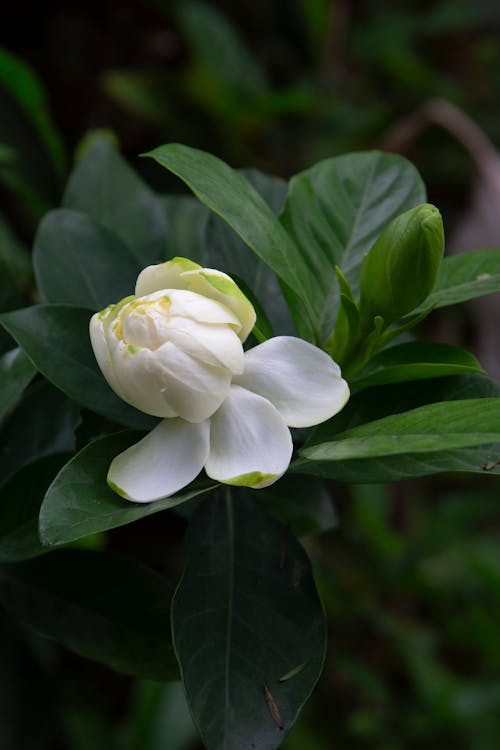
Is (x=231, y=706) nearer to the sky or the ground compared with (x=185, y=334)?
nearer to the ground

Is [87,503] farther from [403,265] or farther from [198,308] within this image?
[403,265]

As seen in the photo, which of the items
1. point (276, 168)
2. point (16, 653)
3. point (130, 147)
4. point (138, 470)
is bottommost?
point (16, 653)

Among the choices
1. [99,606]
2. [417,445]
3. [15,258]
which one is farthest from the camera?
[15,258]

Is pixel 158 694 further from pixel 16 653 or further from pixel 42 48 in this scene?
pixel 42 48

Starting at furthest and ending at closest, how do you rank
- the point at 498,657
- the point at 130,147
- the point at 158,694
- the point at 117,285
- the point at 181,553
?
the point at 130,147
the point at 181,553
the point at 498,657
the point at 158,694
the point at 117,285

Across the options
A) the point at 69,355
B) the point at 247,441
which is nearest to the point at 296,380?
the point at 247,441

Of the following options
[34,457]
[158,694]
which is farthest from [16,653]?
[34,457]
